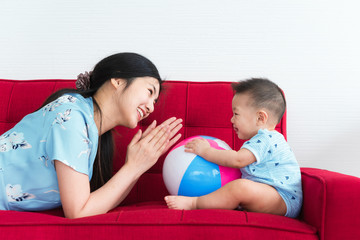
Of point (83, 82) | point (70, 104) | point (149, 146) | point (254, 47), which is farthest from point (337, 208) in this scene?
point (254, 47)

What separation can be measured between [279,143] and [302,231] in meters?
0.40

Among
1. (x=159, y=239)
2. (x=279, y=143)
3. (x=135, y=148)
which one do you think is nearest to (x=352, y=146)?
A: (x=279, y=143)

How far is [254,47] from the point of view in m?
1.99

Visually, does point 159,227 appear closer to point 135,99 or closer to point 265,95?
point 135,99

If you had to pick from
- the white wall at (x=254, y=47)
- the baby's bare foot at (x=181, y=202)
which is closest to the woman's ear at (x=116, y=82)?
the baby's bare foot at (x=181, y=202)

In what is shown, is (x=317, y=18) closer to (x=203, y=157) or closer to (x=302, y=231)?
(x=203, y=157)

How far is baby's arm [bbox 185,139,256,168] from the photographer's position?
1.26 metres

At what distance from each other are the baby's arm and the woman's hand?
18 centimetres

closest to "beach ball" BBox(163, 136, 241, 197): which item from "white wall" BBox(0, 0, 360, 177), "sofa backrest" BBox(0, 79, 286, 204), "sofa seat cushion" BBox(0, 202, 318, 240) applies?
"sofa seat cushion" BBox(0, 202, 318, 240)

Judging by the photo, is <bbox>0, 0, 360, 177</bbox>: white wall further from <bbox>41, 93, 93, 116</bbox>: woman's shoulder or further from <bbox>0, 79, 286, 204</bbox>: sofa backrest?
<bbox>41, 93, 93, 116</bbox>: woman's shoulder

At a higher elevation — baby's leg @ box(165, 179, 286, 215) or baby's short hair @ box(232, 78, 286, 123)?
baby's short hair @ box(232, 78, 286, 123)

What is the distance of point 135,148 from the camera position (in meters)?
1.38

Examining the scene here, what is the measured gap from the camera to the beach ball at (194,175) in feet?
4.09

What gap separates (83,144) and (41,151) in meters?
0.16
